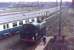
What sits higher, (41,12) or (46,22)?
(41,12)

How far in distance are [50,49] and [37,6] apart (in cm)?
47

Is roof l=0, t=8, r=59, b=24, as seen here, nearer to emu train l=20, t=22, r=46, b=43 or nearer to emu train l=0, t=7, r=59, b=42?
emu train l=0, t=7, r=59, b=42

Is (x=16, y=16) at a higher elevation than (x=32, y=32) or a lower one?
higher

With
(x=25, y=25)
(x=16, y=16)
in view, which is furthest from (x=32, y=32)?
(x=16, y=16)

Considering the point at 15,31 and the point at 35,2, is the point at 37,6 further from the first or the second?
the point at 15,31

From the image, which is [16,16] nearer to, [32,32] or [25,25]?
[25,25]

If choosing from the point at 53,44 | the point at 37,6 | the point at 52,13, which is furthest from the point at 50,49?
the point at 37,6

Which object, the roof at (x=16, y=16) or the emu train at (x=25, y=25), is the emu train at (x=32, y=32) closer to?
the emu train at (x=25, y=25)

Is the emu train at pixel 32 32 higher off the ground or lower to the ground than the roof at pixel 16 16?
lower

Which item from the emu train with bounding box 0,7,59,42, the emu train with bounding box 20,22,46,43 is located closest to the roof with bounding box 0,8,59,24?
the emu train with bounding box 0,7,59,42

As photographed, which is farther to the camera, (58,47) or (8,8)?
(8,8)

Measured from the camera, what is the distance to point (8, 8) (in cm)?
145

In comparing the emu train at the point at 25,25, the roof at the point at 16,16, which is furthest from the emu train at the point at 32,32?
the roof at the point at 16,16

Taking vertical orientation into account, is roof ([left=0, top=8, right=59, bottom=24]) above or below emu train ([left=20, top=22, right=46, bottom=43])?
above
